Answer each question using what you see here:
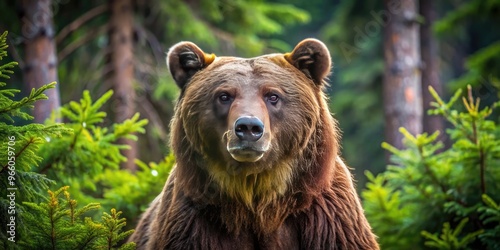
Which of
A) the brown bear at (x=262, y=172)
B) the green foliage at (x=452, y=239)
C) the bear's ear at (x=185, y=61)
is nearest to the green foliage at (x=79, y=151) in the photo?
the bear's ear at (x=185, y=61)

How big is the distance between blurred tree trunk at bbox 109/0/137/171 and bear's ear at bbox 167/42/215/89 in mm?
7184

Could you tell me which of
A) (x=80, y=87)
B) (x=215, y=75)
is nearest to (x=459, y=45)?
(x=80, y=87)

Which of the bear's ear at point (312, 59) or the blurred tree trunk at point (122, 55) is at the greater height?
the blurred tree trunk at point (122, 55)

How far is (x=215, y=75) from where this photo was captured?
5.09 metres

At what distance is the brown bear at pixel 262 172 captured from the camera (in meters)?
4.89

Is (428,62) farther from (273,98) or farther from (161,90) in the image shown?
(273,98)

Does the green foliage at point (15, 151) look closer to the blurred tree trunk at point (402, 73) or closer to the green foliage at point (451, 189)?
the green foliage at point (451, 189)

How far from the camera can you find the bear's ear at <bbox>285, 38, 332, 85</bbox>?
16.9 feet

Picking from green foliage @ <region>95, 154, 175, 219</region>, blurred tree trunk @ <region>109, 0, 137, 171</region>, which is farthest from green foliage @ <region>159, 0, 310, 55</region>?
green foliage @ <region>95, 154, 175, 219</region>

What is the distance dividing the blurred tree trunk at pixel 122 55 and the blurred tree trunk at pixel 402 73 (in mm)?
4663

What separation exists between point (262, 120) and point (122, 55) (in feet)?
27.6

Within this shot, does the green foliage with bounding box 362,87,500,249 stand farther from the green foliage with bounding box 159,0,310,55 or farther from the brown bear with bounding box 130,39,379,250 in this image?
the green foliage with bounding box 159,0,310,55

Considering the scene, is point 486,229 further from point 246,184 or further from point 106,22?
point 106,22

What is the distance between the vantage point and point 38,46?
8.73m
